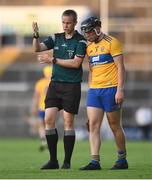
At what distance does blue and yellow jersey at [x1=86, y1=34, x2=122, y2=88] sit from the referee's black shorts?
374mm

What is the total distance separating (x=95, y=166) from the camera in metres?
13.3

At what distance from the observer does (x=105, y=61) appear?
43.7 feet

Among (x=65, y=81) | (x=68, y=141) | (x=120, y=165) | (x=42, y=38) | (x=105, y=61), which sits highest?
(x=105, y=61)

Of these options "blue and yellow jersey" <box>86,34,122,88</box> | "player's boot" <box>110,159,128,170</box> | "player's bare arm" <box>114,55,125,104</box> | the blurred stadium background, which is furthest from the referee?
the blurred stadium background

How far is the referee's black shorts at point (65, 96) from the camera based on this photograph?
13547 millimetres

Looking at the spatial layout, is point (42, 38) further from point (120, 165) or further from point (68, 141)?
point (120, 165)

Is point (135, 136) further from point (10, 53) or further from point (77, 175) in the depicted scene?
point (77, 175)

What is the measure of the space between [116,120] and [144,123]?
61.6 feet

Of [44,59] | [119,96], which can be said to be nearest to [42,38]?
[44,59]

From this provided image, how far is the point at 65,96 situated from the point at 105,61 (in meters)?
0.76

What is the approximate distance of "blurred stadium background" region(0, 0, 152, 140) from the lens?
33719mm

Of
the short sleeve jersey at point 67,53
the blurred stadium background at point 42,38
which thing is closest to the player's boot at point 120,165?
the short sleeve jersey at point 67,53


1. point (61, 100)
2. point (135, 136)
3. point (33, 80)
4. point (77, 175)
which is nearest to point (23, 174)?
point (77, 175)

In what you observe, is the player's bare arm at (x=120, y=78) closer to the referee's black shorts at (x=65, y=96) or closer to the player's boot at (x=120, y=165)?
the referee's black shorts at (x=65, y=96)
